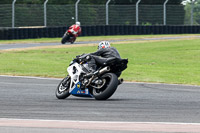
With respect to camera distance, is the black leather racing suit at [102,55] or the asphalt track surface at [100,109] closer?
the asphalt track surface at [100,109]

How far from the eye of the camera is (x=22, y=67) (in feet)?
69.3

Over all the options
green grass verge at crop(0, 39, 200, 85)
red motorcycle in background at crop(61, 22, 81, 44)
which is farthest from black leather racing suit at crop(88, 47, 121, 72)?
red motorcycle in background at crop(61, 22, 81, 44)

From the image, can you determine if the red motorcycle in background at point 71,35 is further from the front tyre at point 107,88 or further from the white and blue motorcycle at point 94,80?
the front tyre at point 107,88

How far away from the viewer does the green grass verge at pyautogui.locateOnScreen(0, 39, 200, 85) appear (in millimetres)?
18625

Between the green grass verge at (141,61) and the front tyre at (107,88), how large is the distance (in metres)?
5.91

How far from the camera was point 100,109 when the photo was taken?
9.91 metres

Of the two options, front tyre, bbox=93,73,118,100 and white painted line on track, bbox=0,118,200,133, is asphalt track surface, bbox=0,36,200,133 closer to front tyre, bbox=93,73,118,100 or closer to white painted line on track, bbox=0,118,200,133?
white painted line on track, bbox=0,118,200,133

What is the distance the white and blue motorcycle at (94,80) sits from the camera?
11.1m

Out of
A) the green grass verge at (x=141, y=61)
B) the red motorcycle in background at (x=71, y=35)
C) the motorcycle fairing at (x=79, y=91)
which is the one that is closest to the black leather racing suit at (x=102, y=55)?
the motorcycle fairing at (x=79, y=91)

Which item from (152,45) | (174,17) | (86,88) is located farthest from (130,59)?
(174,17)

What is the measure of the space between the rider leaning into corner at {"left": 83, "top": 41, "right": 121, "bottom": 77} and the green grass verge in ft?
18.4

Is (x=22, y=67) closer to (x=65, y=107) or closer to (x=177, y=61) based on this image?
(x=177, y=61)

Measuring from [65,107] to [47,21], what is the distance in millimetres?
29758

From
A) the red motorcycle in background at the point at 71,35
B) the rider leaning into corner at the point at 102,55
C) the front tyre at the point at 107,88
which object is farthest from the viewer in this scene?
the red motorcycle in background at the point at 71,35
